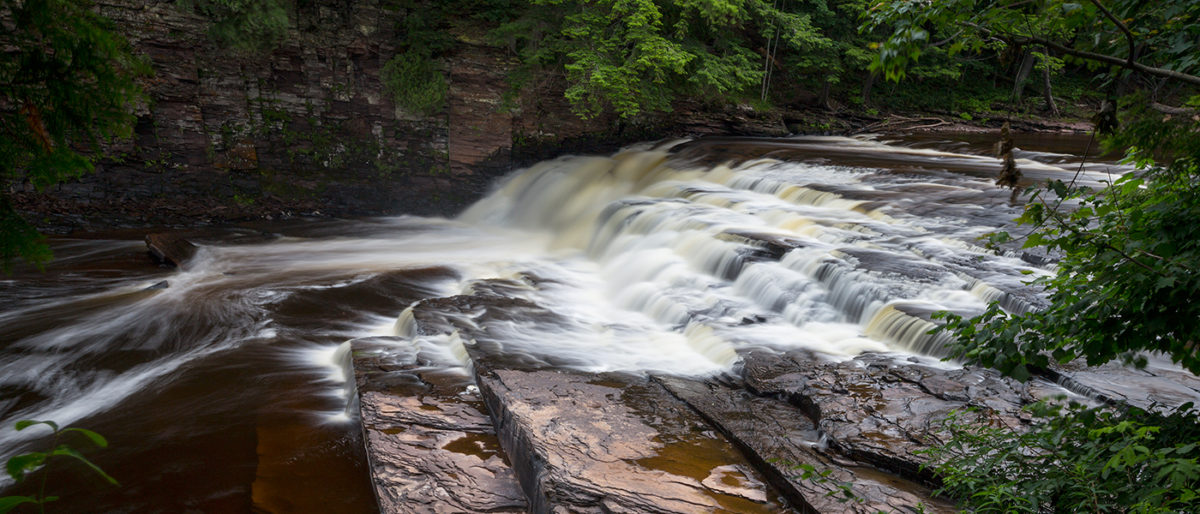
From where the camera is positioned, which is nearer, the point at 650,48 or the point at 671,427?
the point at 671,427

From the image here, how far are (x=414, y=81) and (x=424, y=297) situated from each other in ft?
23.7

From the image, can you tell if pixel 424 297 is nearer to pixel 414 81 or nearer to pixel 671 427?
pixel 671 427

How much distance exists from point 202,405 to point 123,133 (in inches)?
119

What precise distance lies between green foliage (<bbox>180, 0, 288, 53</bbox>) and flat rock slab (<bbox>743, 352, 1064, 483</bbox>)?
1162 cm

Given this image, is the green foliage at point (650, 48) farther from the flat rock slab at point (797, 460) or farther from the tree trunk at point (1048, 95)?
the flat rock slab at point (797, 460)

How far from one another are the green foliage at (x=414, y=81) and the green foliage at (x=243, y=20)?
7.22 ft

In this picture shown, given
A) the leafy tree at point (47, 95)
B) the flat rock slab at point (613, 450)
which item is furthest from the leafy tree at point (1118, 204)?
the leafy tree at point (47, 95)

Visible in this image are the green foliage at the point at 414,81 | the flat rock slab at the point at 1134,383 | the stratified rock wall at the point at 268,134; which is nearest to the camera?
the flat rock slab at the point at 1134,383

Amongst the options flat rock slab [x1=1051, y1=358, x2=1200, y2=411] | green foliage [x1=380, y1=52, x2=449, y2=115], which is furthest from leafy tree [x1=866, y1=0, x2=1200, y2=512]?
green foliage [x1=380, y1=52, x2=449, y2=115]

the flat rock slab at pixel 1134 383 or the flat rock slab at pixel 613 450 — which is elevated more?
the flat rock slab at pixel 1134 383

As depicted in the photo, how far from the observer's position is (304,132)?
14.4 m

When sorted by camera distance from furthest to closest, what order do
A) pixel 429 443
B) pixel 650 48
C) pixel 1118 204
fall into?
pixel 650 48 → pixel 429 443 → pixel 1118 204

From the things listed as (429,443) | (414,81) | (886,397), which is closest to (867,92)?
(414,81)

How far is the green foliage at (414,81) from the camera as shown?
14.8m
